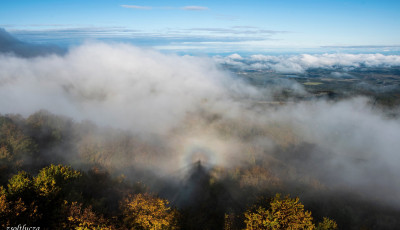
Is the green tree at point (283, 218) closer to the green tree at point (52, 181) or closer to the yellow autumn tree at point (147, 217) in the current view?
the yellow autumn tree at point (147, 217)

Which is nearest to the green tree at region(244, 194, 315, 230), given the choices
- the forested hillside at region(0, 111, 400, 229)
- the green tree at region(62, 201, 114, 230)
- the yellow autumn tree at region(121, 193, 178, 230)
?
the forested hillside at region(0, 111, 400, 229)

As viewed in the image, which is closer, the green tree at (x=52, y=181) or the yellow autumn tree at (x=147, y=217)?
the yellow autumn tree at (x=147, y=217)

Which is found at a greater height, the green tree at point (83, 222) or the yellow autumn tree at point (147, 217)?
the green tree at point (83, 222)

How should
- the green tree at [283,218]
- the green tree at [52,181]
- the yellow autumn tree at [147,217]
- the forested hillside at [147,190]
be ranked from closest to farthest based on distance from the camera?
the green tree at [283,218] < the forested hillside at [147,190] < the yellow autumn tree at [147,217] < the green tree at [52,181]

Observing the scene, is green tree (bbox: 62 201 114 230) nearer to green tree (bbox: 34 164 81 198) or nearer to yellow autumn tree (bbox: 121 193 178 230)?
yellow autumn tree (bbox: 121 193 178 230)

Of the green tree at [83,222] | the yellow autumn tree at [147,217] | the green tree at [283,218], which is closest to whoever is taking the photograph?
the green tree at [83,222]

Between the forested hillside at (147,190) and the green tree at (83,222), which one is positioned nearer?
the green tree at (83,222)

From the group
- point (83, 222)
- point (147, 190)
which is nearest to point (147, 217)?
point (83, 222)

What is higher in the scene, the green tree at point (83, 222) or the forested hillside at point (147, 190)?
the green tree at point (83, 222)

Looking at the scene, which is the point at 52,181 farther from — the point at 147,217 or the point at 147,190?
the point at 147,190

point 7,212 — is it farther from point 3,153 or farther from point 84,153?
point 84,153

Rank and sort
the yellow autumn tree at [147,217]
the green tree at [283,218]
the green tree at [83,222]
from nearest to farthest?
1. the green tree at [83,222]
2. the green tree at [283,218]
3. the yellow autumn tree at [147,217]

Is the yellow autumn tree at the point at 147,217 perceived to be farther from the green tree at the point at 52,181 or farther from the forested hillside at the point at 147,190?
the green tree at the point at 52,181

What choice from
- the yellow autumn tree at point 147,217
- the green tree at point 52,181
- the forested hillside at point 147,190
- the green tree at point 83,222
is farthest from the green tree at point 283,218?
the green tree at point 52,181
